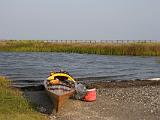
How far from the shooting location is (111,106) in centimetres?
1952

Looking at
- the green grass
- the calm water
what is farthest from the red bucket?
the calm water

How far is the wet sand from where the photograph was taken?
1742 cm

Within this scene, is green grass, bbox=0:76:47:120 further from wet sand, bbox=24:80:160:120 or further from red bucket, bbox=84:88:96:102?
red bucket, bbox=84:88:96:102

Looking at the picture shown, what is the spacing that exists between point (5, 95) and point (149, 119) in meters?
7.54

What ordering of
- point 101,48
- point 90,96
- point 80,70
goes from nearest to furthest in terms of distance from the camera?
point 90,96, point 80,70, point 101,48

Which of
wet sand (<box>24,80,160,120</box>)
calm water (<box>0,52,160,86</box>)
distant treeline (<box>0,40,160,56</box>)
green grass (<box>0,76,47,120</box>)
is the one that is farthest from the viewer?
distant treeline (<box>0,40,160,56</box>)

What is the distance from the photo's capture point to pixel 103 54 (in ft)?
224

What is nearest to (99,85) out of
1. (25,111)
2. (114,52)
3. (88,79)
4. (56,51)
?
(88,79)

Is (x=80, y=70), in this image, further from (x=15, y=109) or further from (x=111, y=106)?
(x=15, y=109)

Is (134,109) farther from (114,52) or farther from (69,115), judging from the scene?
(114,52)

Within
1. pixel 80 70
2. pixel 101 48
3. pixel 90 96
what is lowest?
pixel 80 70

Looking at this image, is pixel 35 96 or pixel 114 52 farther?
pixel 114 52

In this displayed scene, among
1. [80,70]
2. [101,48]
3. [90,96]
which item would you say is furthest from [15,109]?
[101,48]

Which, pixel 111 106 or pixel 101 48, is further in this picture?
pixel 101 48
